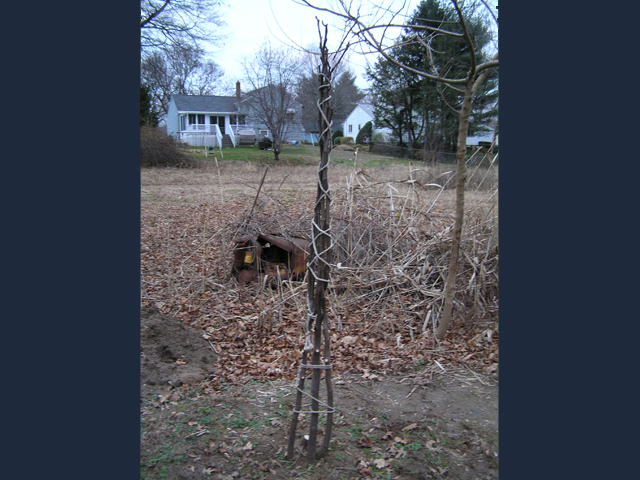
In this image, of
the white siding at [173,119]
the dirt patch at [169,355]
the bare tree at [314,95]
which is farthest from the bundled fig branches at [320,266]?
the white siding at [173,119]

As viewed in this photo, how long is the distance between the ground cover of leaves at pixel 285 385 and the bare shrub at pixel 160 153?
16883 mm

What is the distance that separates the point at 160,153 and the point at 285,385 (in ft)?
68.4

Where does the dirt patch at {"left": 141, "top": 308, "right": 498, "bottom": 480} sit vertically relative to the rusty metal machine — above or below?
below

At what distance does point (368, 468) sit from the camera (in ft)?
9.68

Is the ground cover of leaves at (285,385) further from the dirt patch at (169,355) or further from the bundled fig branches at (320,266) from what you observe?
the bundled fig branches at (320,266)

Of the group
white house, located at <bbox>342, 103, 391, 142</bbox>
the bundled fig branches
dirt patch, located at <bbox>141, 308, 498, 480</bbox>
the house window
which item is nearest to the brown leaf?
dirt patch, located at <bbox>141, 308, 498, 480</bbox>

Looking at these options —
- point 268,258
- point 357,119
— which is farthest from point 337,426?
point 357,119

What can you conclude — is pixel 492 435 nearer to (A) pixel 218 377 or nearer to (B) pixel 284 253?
(A) pixel 218 377

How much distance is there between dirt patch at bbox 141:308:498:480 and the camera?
2.97m

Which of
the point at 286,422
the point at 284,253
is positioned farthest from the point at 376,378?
the point at 284,253

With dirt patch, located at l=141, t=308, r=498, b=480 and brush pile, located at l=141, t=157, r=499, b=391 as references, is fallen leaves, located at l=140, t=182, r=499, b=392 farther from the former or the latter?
dirt patch, located at l=141, t=308, r=498, b=480

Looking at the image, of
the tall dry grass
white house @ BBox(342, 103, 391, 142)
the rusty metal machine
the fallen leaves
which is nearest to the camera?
the fallen leaves

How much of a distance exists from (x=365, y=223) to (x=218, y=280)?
2318 millimetres

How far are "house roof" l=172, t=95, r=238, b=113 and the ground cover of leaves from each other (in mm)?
36455
